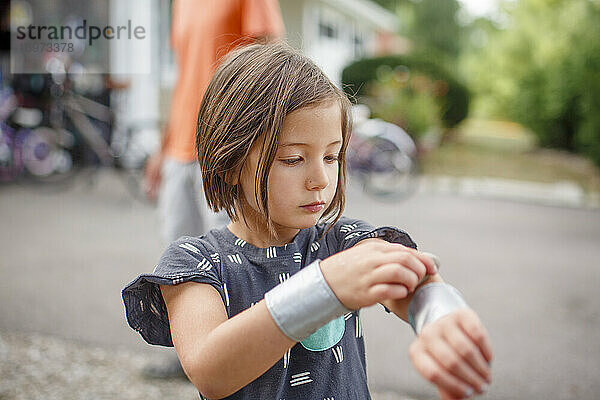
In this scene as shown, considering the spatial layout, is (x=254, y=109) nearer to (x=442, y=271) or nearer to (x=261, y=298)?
(x=261, y=298)

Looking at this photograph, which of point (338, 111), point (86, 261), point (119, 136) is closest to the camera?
point (338, 111)

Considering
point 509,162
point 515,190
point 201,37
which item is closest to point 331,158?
point 201,37

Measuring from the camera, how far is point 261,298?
3.80ft

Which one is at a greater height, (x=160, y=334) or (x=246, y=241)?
(x=246, y=241)

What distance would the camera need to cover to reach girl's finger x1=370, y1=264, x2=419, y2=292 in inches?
33.1

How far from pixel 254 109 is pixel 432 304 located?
44 centimetres

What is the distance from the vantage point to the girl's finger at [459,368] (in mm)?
751

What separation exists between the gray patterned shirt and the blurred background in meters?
0.38

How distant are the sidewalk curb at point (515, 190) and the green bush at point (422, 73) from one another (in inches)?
141

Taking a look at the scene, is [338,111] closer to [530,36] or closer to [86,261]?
[86,261]

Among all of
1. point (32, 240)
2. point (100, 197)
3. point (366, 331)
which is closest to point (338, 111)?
point (366, 331)

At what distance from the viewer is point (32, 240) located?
20.2 ft

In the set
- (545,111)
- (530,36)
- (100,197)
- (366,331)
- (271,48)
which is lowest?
(366,331)

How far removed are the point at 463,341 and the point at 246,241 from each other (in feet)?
1.77
